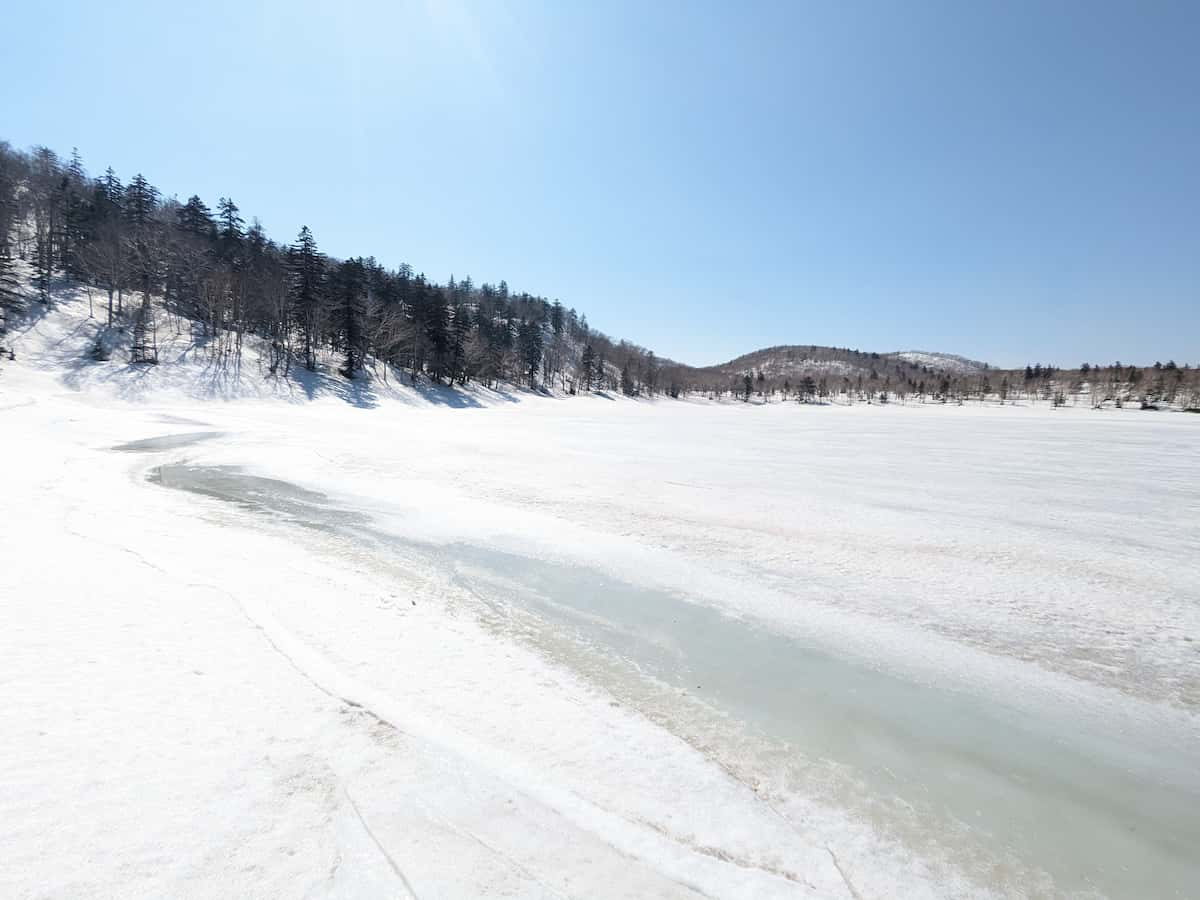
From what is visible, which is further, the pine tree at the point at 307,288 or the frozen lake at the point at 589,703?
the pine tree at the point at 307,288

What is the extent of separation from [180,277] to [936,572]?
246ft

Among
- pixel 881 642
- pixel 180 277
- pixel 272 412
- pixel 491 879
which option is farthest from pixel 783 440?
pixel 180 277

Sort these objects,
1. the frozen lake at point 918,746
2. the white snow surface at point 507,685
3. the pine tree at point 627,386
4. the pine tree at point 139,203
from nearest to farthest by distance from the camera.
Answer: the white snow surface at point 507,685
the frozen lake at point 918,746
the pine tree at point 139,203
the pine tree at point 627,386

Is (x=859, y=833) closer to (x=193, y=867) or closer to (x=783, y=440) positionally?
(x=193, y=867)

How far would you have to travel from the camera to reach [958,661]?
5.23 metres

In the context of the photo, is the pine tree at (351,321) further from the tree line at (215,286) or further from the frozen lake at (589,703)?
the frozen lake at (589,703)

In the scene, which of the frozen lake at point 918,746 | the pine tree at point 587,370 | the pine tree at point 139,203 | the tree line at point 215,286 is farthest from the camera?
the pine tree at point 587,370

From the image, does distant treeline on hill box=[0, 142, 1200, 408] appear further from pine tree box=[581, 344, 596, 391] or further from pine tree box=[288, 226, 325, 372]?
pine tree box=[581, 344, 596, 391]

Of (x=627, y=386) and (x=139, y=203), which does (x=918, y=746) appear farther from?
(x=627, y=386)

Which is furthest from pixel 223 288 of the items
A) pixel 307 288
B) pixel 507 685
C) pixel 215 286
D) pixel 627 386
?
pixel 627 386

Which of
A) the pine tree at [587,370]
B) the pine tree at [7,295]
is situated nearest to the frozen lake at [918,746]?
the pine tree at [7,295]

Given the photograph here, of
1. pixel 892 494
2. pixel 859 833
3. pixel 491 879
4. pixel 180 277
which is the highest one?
pixel 180 277

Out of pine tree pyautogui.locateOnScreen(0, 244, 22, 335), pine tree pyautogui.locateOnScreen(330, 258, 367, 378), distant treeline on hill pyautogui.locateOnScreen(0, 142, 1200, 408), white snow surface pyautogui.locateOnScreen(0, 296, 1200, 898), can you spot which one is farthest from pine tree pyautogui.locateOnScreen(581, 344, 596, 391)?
white snow surface pyautogui.locateOnScreen(0, 296, 1200, 898)

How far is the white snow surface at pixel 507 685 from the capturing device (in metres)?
2.56
